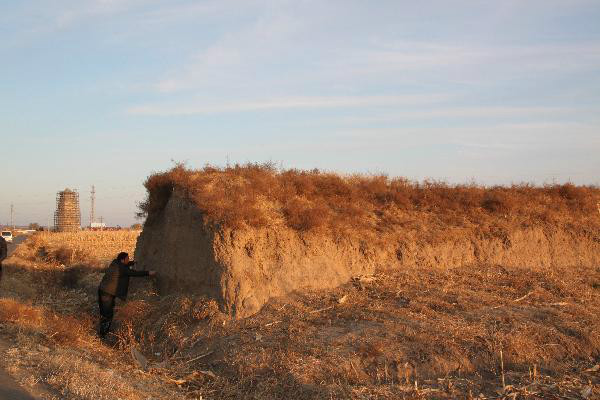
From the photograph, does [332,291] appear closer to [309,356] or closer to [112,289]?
[309,356]

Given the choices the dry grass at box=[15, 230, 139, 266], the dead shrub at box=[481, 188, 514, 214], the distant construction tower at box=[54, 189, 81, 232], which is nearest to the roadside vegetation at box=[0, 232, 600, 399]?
the dead shrub at box=[481, 188, 514, 214]

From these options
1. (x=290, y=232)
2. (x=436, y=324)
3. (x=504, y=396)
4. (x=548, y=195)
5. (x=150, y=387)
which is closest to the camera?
(x=504, y=396)

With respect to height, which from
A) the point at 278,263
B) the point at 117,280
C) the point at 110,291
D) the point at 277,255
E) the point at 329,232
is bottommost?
the point at 110,291

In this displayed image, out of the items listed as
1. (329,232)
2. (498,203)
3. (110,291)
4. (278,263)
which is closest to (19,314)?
(110,291)

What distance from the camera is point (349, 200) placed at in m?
13.8

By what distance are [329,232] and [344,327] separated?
2.91m

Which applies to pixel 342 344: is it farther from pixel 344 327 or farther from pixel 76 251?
pixel 76 251

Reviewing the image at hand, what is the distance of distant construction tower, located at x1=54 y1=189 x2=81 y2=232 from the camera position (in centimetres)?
6362

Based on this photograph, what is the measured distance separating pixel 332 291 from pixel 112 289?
14.5 feet

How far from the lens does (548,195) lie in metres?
16.0

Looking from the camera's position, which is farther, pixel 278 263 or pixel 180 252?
pixel 180 252

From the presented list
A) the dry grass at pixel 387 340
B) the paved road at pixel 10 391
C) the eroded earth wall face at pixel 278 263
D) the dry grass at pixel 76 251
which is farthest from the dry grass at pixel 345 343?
the dry grass at pixel 76 251

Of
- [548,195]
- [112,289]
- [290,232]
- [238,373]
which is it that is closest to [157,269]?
[112,289]

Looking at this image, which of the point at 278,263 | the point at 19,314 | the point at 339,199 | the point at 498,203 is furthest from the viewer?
the point at 498,203
